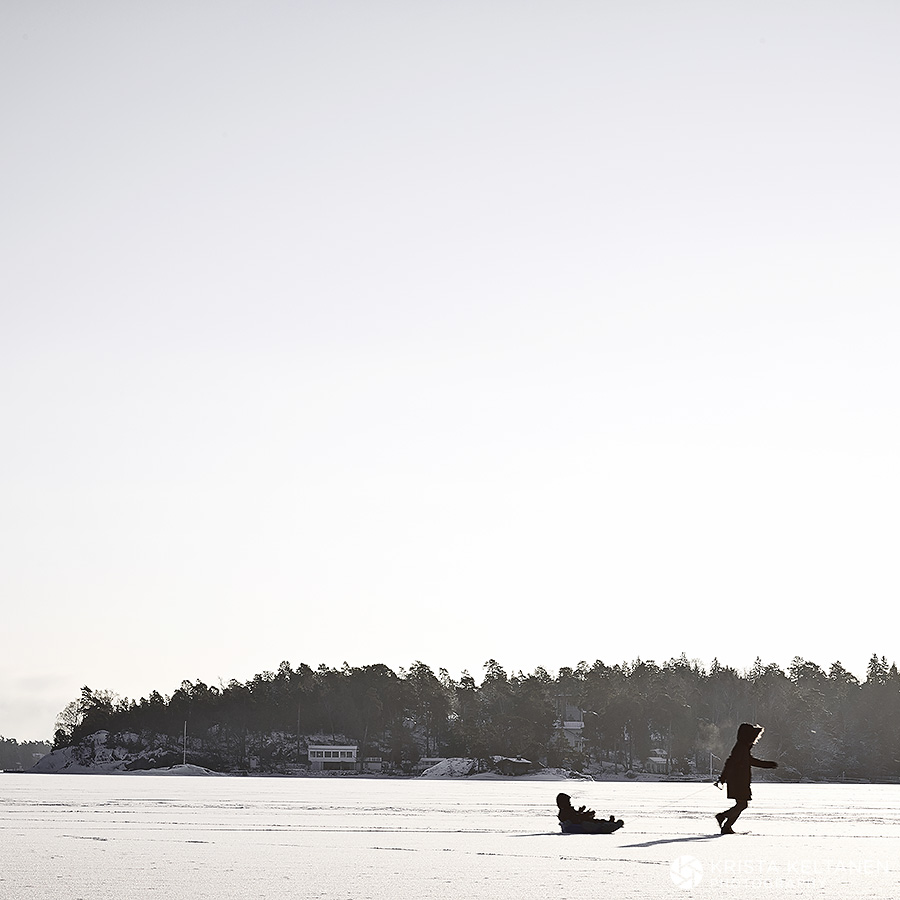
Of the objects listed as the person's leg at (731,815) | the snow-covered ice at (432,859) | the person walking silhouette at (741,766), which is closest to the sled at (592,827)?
the snow-covered ice at (432,859)

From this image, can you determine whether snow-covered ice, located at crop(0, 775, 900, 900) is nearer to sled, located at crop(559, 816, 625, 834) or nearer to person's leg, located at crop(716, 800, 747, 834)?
person's leg, located at crop(716, 800, 747, 834)

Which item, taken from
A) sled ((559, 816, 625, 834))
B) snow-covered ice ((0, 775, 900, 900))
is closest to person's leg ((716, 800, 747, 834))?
snow-covered ice ((0, 775, 900, 900))

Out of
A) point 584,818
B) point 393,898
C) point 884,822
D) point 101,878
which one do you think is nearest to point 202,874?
point 101,878

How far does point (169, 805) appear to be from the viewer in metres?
69.6

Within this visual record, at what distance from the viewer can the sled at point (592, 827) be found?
41.4 metres

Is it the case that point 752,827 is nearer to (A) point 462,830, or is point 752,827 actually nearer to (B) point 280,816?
(A) point 462,830

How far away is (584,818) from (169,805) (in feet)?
112
